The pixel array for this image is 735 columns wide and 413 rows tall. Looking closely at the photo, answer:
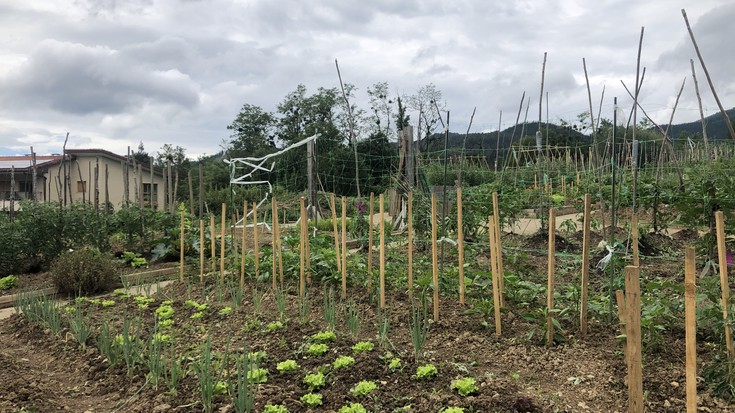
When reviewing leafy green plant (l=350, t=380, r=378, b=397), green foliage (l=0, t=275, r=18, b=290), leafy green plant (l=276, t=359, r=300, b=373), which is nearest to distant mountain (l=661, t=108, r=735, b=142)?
leafy green plant (l=350, t=380, r=378, b=397)

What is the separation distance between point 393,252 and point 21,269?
488 centimetres

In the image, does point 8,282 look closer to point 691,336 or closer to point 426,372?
point 426,372

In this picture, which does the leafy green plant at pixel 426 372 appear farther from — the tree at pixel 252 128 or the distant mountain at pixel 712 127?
the tree at pixel 252 128

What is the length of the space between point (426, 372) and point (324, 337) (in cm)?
83

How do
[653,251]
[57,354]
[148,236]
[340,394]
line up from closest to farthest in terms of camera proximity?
[340,394] < [57,354] < [653,251] < [148,236]

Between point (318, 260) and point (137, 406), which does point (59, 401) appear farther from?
point (318, 260)

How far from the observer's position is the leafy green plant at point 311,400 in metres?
2.58

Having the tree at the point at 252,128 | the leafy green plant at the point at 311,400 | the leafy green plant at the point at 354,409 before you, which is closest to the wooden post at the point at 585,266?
the leafy green plant at the point at 354,409

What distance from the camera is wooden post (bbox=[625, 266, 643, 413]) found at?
77.2 inches

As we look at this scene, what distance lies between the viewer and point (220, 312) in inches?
169

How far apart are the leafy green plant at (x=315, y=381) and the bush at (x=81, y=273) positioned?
3.90 meters

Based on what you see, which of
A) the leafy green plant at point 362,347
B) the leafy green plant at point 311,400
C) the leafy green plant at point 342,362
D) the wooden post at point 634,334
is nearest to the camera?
the wooden post at point 634,334

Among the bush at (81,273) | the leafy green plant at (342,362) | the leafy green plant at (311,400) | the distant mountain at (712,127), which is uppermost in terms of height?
the distant mountain at (712,127)

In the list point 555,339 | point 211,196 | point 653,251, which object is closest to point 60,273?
point 555,339
